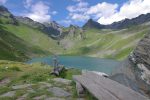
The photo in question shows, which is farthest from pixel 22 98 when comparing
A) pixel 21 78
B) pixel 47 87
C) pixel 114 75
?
pixel 21 78

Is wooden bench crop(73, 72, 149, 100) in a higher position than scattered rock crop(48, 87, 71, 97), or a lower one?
higher

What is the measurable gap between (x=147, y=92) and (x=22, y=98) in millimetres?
6833

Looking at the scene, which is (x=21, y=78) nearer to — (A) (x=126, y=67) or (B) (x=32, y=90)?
(B) (x=32, y=90)

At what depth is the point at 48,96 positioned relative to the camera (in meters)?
13.7

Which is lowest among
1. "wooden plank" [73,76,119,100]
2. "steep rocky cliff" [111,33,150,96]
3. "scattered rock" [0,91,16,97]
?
"scattered rock" [0,91,16,97]

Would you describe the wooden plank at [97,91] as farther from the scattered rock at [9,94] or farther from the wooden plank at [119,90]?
the scattered rock at [9,94]

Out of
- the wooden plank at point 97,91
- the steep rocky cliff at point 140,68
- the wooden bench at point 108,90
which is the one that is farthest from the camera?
the wooden plank at point 97,91

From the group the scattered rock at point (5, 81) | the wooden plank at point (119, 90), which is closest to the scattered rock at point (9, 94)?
the wooden plank at point (119, 90)

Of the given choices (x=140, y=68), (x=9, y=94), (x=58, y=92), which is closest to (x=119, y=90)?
(x=140, y=68)

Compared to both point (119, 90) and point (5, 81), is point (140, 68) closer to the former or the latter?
point (119, 90)

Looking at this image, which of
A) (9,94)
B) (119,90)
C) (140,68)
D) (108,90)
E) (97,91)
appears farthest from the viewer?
(9,94)

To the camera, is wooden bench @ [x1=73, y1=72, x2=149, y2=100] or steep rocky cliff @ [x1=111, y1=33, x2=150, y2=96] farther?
steep rocky cliff @ [x1=111, y1=33, x2=150, y2=96]

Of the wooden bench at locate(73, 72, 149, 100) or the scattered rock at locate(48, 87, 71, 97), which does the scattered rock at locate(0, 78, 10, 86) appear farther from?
the wooden bench at locate(73, 72, 149, 100)

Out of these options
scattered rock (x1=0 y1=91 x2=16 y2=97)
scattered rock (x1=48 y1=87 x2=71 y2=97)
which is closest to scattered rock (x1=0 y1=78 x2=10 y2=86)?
scattered rock (x1=0 y1=91 x2=16 y2=97)
